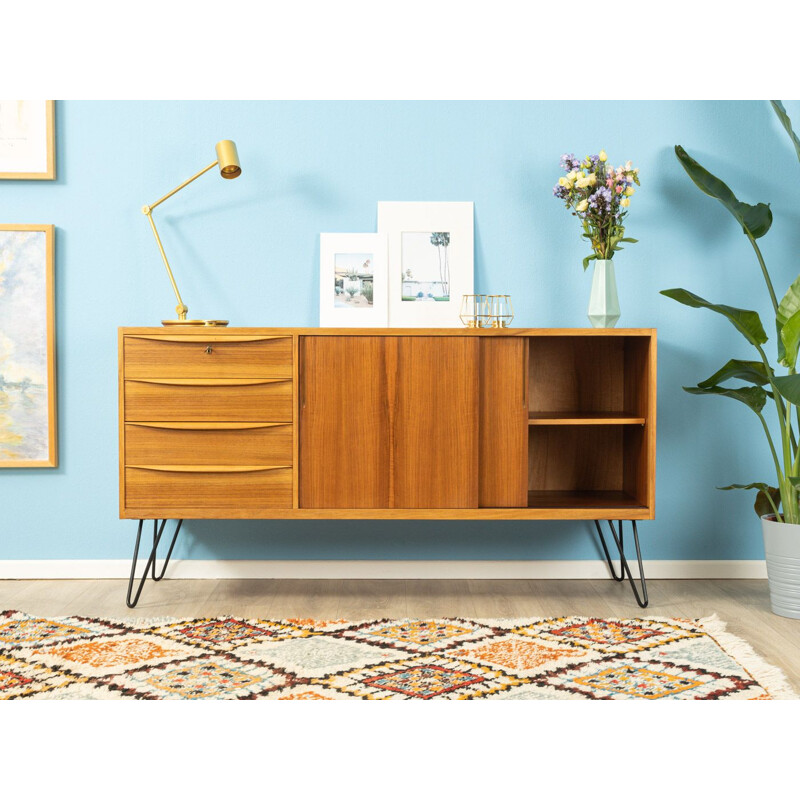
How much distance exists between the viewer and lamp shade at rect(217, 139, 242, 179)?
2723 mm

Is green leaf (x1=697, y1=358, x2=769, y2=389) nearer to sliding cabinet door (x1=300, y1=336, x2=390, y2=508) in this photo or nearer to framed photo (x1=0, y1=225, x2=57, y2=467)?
sliding cabinet door (x1=300, y1=336, x2=390, y2=508)

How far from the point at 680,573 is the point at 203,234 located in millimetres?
2192

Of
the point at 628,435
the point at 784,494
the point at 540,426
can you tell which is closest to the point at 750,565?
the point at 784,494

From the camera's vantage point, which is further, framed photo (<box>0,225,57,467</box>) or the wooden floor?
framed photo (<box>0,225,57,467</box>)

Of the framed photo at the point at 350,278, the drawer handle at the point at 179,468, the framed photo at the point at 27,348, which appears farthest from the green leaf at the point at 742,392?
the framed photo at the point at 27,348

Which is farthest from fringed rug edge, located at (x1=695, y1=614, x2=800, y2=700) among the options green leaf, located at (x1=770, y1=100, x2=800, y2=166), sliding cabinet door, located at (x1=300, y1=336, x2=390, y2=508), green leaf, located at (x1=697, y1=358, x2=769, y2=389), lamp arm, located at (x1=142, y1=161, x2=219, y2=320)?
lamp arm, located at (x1=142, y1=161, x2=219, y2=320)

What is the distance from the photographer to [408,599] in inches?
106

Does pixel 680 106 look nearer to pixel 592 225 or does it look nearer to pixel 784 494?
pixel 592 225

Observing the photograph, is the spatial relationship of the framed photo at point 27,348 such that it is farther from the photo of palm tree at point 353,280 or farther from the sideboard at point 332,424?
the photo of palm tree at point 353,280

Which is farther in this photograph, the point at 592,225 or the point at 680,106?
the point at 680,106

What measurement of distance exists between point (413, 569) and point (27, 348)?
5.42 ft

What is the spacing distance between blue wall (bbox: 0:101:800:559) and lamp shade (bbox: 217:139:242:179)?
19cm

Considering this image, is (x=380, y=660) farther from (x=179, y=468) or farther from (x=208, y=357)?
(x=208, y=357)

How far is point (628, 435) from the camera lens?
283 cm
